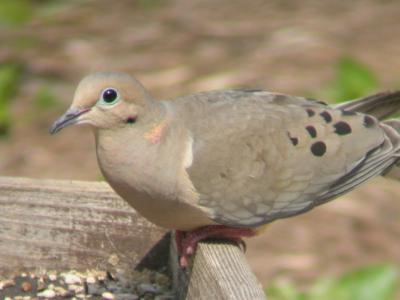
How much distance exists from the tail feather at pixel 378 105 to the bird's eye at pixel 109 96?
1030 millimetres

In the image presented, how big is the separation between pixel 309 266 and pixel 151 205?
7.53 feet

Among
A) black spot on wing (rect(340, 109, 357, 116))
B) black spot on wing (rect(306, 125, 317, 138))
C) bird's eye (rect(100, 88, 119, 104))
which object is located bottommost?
black spot on wing (rect(340, 109, 357, 116))

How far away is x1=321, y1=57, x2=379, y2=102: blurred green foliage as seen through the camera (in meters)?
6.46

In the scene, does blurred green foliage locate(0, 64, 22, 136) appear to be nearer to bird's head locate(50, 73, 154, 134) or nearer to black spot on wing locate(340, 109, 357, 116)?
black spot on wing locate(340, 109, 357, 116)

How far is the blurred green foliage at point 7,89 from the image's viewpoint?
665cm

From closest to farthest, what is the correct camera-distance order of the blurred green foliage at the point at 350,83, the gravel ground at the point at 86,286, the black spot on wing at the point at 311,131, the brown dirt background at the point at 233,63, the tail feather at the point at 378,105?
the gravel ground at the point at 86,286
the black spot on wing at the point at 311,131
the tail feather at the point at 378,105
the brown dirt background at the point at 233,63
the blurred green foliage at the point at 350,83

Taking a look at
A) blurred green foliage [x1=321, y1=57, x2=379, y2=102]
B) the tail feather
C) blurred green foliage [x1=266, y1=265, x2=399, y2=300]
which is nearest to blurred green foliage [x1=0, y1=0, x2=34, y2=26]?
blurred green foliage [x1=321, y1=57, x2=379, y2=102]

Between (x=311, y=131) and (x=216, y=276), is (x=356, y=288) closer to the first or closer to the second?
(x=311, y=131)

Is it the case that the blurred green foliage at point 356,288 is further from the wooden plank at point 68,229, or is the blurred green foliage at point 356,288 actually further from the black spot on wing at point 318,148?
the wooden plank at point 68,229

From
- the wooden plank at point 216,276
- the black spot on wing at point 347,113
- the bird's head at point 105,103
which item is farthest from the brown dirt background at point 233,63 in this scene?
the bird's head at point 105,103

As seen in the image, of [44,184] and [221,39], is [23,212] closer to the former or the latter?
[44,184]

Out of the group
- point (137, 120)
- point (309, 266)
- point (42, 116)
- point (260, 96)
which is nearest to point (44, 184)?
point (137, 120)

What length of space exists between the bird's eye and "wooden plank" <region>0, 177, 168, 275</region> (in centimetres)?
43

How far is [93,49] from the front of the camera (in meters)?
7.54
